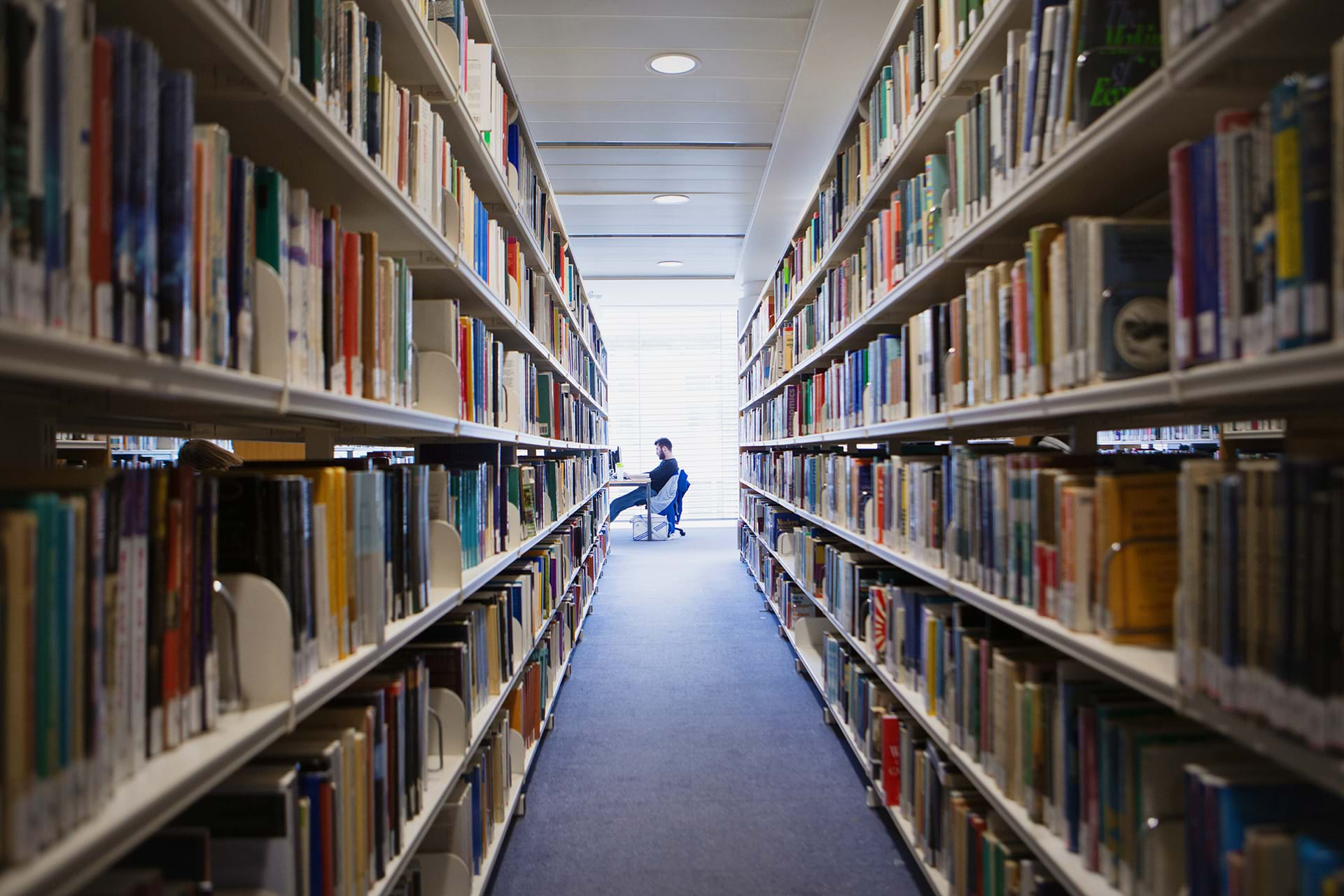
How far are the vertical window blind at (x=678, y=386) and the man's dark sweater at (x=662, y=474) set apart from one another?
146 centimetres

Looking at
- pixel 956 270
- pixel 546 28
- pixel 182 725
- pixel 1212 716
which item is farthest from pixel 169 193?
pixel 546 28

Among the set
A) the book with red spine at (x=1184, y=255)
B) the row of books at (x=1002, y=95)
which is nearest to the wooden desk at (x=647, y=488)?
the row of books at (x=1002, y=95)

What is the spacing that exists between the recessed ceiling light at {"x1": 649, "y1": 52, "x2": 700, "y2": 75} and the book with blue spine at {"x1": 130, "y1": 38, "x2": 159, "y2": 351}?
3600 millimetres

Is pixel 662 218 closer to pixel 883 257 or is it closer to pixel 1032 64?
pixel 883 257

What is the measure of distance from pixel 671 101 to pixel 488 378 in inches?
115

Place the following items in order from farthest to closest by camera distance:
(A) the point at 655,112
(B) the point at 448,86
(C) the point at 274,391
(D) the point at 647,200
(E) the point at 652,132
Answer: (D) the point at 647,200 → (E) the point at 652,132 → (A) the point at 655,112 → (B) the point at 448,86 → (C) the point at 274,391

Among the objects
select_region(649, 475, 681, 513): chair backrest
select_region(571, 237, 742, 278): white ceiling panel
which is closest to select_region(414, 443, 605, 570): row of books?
select_region(571, 237, 742, 278): white ceiling panel

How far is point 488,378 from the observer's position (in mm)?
2174

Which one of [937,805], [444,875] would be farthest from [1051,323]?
[444,875]

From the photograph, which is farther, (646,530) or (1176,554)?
(646,530)

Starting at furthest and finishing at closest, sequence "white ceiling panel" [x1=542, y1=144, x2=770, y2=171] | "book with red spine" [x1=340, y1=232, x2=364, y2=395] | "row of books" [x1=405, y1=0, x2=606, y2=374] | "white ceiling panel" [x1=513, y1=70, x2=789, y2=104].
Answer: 1. "white ceiling panel" [x1=542, y1=144, x2=770, y2=171]
2. "white ceiling panel" [x1=513, y1=70, x2=789, y2=104]
3. "row of books" [x1=405, y1=0, x2=606, y2=374]
4. "book with red spine" [x1=340, y1=232, x2=364, y2=395]

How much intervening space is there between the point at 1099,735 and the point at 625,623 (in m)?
3.75

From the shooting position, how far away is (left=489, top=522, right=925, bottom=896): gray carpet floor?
192 centimetres

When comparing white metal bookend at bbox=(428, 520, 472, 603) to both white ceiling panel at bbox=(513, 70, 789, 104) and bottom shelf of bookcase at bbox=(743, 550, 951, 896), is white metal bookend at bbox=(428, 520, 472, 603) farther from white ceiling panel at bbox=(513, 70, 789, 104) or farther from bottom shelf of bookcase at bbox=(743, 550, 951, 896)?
white ceiling panel at bbox=(513, 70, 789, 104)
